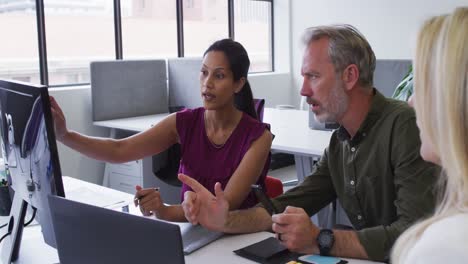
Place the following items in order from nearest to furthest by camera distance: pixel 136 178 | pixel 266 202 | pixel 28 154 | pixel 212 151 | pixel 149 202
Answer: pixel 28 154
pixel 266 202
pixel 149 202
pixel 212 151
pixel 136 178

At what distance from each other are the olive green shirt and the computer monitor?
2.37 ft

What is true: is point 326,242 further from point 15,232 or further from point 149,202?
point 15,232

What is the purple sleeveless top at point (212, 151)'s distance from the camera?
1.95 m

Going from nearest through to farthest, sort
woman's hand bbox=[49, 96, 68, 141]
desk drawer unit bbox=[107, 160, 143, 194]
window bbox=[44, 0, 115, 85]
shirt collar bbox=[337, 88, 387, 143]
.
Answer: shirt collar bbox=[337, 88, 387, 143] < woman's hand bbox=[49, 96, 68, 141] < desk drawer unit bbox=[107, 160, 143, 194] < window bbox=[44, 0, 115, 85]

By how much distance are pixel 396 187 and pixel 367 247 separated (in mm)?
265

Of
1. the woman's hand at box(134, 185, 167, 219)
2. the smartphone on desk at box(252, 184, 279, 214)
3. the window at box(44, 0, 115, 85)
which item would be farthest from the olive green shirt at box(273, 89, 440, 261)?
the window at box(44, 0, 115, 85)

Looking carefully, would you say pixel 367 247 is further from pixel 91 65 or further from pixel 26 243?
pixel 91 65

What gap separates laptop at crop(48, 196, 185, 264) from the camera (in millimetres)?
928

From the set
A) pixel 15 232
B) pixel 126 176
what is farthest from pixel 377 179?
pixel 126 176

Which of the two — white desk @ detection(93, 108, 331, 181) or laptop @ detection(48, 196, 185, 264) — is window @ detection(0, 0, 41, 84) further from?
laptop @ detection(48, 196, 185, 264)

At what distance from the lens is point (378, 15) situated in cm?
557

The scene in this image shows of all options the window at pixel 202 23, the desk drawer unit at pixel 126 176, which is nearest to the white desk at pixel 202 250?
the desk drawer unit at pixel 126 176

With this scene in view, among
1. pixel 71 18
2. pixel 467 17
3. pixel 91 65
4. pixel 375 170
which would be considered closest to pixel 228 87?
pixel 375 170

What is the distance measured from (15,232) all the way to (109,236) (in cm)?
58
